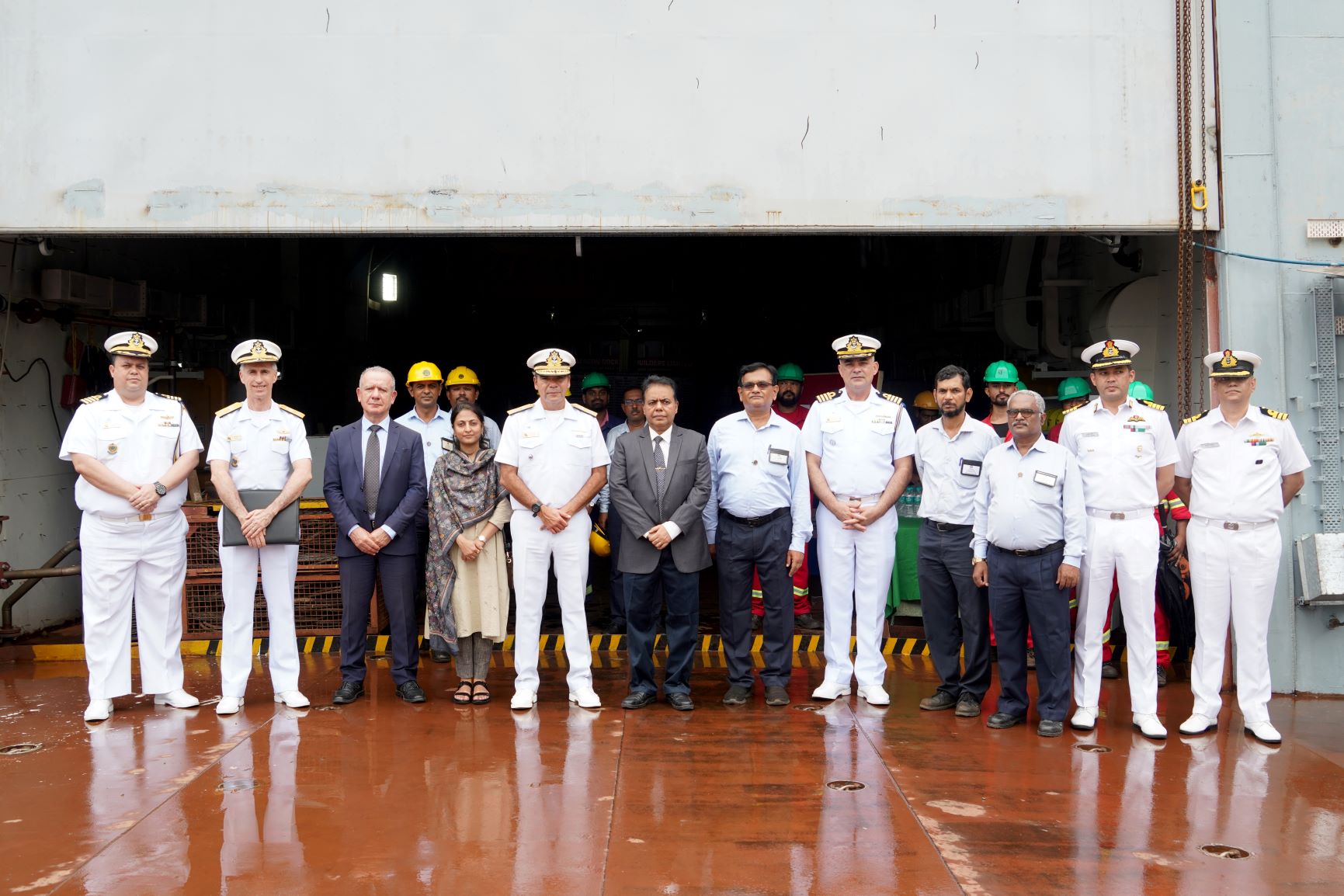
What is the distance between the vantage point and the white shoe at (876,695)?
19.0 feet

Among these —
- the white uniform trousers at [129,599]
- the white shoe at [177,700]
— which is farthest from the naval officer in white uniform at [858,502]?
the white uniform trousers at [129,599]

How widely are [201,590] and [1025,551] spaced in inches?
214

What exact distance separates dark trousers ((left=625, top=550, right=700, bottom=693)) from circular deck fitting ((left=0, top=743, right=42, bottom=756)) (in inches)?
112

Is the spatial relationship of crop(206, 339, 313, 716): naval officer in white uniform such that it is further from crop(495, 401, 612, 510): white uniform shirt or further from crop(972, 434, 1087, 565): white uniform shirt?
crop(972, 434, 1087, 565): white uniform shirt

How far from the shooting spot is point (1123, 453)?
5.32m

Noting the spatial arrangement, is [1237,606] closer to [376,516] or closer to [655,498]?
[655,498]

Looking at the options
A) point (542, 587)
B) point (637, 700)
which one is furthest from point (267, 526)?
point (637, 700)

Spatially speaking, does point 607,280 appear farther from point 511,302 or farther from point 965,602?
point 965,602

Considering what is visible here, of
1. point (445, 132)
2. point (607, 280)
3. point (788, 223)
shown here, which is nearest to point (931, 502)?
point (788, 223)

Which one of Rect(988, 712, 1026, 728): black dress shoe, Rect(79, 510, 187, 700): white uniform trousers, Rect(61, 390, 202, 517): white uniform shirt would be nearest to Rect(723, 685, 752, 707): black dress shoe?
Rect(988, 712, 1026, 728): black dress shoe

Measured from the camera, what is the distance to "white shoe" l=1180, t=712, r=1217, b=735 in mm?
5293

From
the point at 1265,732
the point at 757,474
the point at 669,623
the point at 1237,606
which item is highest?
the point at 757,474

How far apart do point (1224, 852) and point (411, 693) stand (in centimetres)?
397

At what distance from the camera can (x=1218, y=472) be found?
537 centimetres
